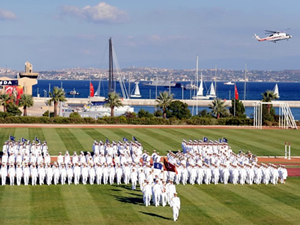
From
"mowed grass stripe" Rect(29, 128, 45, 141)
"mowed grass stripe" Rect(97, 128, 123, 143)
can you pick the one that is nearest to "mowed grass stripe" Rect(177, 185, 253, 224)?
"mowed grass stripe" Rect(97, 128, 123, 143)

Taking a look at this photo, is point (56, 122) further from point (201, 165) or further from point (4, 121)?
point (201, 165)

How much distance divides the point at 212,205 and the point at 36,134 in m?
29.2

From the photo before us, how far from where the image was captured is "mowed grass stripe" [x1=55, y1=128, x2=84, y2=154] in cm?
4234

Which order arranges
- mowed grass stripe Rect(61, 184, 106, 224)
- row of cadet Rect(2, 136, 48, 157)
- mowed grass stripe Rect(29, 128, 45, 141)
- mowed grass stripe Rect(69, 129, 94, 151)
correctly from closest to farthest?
mowed grass stripe Rect(61, 184, 106, 224)
row of cadet Rect(2, 136, 48, 157)
mowed grass stripe Rect(69, 129, 94, 151)
mowed grass stripe Rect(29, 128, 45, 141)

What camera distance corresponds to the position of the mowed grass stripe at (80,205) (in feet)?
73.1

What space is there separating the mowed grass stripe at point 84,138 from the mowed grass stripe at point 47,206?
14.5m

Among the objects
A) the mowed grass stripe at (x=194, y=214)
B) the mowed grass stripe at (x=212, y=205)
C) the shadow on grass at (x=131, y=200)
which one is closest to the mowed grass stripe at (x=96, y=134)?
the mowed grass stripe at (x=212, y=205)

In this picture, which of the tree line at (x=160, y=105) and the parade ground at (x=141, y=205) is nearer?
the parade ground at (x=141, y=205)

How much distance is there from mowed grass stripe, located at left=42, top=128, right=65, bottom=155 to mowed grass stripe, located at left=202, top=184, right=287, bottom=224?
51.9 feet

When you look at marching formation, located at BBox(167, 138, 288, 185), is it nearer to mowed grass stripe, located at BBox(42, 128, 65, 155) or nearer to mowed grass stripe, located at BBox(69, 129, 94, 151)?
mowed grass stripe, located at BBox(42, 128, 65, 155)

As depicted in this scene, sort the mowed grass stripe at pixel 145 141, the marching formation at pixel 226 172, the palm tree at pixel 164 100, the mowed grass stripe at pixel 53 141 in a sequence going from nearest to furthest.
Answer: the marching formation at pixel 226 172 → the mowed grass stripe at pixel 53 141 → the mowed grass stripe at pixel 145 141 → the palm tree at pixel 164 100

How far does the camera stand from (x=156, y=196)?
2466cm

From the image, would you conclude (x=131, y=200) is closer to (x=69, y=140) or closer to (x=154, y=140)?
(x=69, y=140)

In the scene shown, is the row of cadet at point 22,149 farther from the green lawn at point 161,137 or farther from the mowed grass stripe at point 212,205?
the mowed grass stripe at point 212,205
